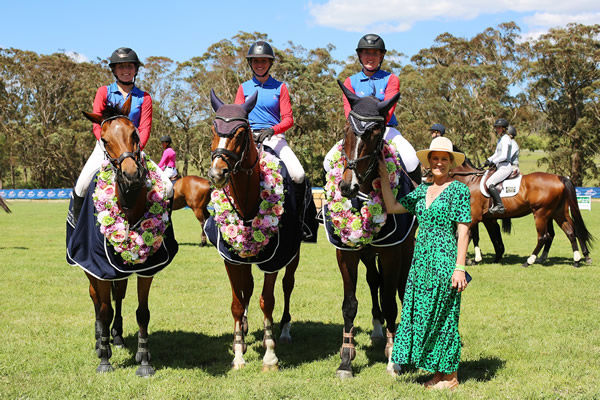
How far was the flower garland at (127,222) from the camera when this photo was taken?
5188 mm

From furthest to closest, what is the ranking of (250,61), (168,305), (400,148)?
(168,305), (250,61), (400,148)

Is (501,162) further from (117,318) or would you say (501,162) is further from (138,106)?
(117,318)

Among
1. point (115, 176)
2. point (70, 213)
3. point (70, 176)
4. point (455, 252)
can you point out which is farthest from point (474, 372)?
point (70, 176)

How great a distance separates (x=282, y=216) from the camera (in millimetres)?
5965

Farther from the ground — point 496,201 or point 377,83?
point 377,83

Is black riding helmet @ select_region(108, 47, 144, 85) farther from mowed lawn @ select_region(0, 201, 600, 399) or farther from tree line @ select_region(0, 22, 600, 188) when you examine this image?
tree line @ select_region(0, 22, 600, 188)

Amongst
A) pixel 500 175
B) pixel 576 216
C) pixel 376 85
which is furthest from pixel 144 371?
pixel 576 216

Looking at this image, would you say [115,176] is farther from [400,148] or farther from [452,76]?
[452,76]

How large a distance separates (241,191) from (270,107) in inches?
58.9

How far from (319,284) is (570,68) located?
43.5 m

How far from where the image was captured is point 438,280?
4.80 meters

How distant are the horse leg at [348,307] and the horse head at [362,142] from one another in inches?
39.6

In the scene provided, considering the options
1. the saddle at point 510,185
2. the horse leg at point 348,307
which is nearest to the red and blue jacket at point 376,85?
the horse leg at point 348,307

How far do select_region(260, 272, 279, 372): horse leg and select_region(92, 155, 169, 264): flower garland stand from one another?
1.33 metres
